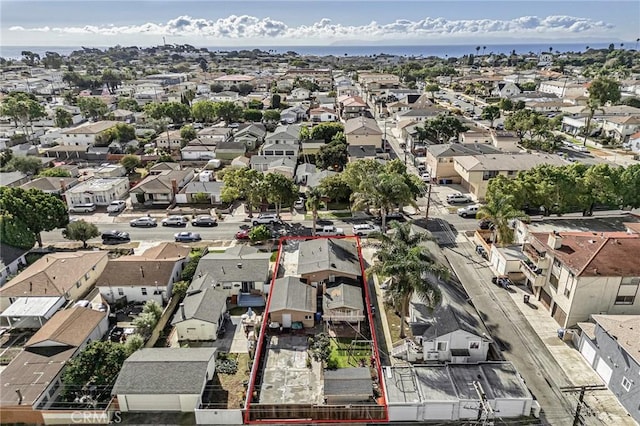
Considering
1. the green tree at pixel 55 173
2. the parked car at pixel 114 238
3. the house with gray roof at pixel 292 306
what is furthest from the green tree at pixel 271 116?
the house with gray roof at pixel 292 306

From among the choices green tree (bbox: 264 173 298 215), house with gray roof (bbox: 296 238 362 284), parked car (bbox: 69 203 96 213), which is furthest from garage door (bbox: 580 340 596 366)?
parked car (bbox: 69 203 96 213)

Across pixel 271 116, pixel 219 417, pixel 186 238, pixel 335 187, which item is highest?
pixel 271 116

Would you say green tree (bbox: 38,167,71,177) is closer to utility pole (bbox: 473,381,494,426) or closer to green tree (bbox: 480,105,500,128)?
utility pole (bbox: 473,381,494,426)

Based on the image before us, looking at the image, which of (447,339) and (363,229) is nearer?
(447,339)

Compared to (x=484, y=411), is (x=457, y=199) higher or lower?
higher

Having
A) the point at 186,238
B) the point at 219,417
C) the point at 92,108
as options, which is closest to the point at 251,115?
the point at 92,108

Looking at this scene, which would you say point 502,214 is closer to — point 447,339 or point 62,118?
point 447,339

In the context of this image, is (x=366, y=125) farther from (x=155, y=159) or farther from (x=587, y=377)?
(x=587, y=377)
